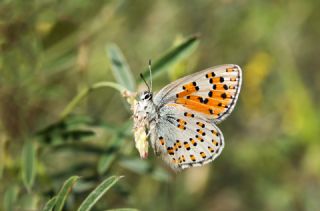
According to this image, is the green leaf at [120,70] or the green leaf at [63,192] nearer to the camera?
the green leaf at [63,192]

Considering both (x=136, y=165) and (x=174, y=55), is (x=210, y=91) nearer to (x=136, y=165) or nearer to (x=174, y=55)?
(x=174, y=55)

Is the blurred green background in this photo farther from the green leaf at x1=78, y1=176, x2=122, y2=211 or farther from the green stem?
the green leaf at x1=78, y1=176, x2=122, y2=211

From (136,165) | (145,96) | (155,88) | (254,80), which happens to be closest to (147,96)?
(145,96)

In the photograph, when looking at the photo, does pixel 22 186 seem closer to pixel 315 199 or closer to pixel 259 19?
pixel 315 199

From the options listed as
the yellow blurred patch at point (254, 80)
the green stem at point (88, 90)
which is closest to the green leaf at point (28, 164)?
the green stem at point (88, 90)

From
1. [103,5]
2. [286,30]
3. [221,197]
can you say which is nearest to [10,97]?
[103,5]

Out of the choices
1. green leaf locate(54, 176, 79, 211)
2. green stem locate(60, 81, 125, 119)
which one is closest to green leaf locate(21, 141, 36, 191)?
green stem locate(60, 81, 125, 119)

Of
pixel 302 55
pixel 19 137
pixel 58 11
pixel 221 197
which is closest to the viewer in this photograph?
pixel 19 137

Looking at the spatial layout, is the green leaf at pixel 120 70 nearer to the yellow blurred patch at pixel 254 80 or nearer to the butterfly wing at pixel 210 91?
the butterfly wing at pixel 210 91
